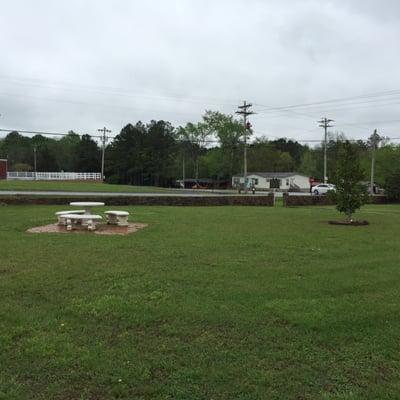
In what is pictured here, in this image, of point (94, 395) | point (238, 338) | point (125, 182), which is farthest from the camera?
point (125, 182)

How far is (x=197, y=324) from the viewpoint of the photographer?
5836mm

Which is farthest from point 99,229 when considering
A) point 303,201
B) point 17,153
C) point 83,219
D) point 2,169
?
point 17,153

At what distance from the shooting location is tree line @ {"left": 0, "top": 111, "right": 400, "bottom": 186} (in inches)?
4166

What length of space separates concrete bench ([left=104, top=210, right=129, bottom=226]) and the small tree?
333 inches

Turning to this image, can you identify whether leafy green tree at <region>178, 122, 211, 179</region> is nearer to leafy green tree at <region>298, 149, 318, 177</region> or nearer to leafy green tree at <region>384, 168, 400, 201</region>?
leafy green tree at <region>298, 149, 318, 177</region>

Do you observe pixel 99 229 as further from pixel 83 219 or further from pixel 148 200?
pixel 148 200

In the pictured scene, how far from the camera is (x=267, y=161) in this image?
116 m

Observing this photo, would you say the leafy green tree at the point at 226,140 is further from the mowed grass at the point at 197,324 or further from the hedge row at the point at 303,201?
the mowed grass at the point at 197,324

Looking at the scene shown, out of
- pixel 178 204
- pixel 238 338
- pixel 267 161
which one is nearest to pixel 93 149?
pixel 267 161

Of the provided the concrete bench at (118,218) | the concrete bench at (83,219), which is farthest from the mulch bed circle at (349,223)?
the concrete bench at (83,219)

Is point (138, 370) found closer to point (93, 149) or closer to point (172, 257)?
point (172, 257)

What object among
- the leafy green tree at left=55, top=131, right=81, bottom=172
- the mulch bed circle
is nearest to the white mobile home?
the leafy green tree at left=55, top=131, right=81, bottom=172

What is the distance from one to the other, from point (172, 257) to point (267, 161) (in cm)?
10742

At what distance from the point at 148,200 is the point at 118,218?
43.6 ft
